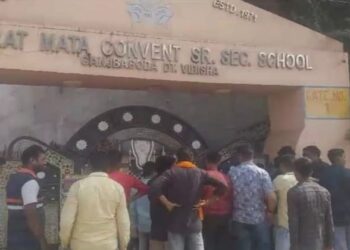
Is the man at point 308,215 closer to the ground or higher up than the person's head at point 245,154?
closer to the ground

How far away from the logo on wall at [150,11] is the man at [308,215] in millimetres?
3824

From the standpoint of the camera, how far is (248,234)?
27.3 feet

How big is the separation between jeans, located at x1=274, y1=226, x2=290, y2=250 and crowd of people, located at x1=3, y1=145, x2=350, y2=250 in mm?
12

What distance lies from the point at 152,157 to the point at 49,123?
2621 millimetres

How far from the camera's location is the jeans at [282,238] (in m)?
8.48

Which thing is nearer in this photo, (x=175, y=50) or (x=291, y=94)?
(x=175, y=50)

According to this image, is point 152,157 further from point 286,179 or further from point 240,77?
point 286,179

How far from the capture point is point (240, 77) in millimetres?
10289

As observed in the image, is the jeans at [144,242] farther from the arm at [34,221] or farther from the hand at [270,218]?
the arm at [34,221]

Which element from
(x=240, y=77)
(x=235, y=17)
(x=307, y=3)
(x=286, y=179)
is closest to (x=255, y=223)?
(x=286, y=179)

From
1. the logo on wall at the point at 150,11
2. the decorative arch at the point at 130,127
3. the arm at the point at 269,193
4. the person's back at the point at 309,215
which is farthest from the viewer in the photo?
the decorative arch at the point at 130,127

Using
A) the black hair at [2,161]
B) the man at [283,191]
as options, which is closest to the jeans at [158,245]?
the man at [283,191]

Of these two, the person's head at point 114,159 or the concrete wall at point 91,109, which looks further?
the concrete wall at point 91,109

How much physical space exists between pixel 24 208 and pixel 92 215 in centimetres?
126
